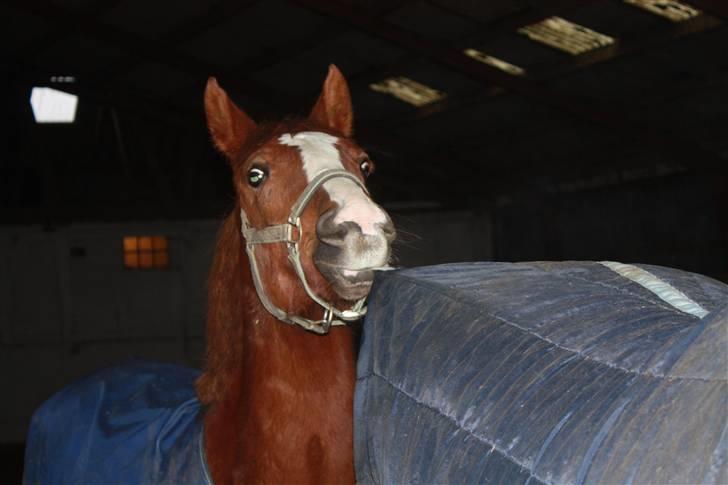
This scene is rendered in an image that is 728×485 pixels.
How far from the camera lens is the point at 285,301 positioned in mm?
1869

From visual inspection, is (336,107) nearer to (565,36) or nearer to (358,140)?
(565,36)

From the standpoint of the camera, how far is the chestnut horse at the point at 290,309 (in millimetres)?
1680

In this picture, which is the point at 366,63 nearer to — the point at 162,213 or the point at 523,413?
the point at 162,213

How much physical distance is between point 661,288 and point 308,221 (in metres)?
0.78

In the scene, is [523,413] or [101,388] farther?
[101,388]

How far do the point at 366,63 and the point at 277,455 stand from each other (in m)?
6.26

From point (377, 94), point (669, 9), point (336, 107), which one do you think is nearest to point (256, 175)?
point (336, 107)

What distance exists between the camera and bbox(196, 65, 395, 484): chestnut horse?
1.68m

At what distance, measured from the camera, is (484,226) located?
10.9 meters

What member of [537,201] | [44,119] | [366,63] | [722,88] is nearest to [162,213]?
[44,119]

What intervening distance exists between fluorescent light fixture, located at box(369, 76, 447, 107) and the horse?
6.03 meters

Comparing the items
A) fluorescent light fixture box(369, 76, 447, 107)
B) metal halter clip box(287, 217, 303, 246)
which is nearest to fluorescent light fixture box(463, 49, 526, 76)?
fluorescent light fixture box(369, 76, 447, 107)

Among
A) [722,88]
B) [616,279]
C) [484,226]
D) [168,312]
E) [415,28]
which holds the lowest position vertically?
[168,312]

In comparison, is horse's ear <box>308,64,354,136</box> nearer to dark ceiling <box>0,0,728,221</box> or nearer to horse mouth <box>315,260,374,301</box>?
horse mouth <box>315,260,374,301</box>
